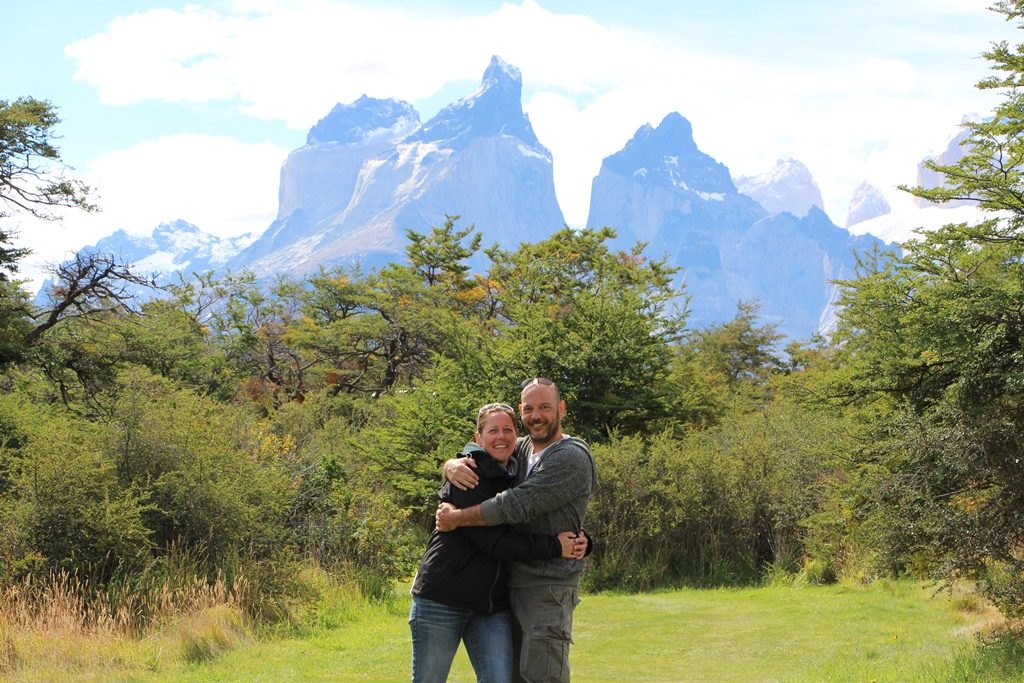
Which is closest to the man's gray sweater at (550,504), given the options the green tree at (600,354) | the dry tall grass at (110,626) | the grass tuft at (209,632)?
the dry tall grass at (110,626)

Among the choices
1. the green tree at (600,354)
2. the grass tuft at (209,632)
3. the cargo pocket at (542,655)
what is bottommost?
the grass tuft at (209,632)

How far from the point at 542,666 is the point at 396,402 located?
56.5 ft

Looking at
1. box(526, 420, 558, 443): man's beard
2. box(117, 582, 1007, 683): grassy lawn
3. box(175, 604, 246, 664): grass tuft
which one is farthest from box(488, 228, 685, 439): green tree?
box(526, 420, 558, 443): man's beard

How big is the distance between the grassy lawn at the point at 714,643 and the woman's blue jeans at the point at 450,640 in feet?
14.8

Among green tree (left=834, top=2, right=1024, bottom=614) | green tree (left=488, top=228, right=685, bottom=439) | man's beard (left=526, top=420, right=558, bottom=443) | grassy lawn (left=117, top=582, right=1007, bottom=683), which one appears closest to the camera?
man's beard (left=526, top=420, right=558, bottom=443)

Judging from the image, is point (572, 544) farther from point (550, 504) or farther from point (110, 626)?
point (110, 626)

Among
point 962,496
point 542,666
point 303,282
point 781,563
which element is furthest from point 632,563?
point 303,282

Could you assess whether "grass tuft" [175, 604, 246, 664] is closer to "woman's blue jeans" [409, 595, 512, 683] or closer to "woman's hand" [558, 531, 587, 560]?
"woman's blue jeans" [409, 595, 512, 683]

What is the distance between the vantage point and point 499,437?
459cm

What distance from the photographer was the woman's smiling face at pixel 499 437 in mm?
4586

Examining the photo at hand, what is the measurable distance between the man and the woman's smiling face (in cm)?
14

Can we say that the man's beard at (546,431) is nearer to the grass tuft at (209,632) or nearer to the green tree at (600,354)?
the grass tuft at (209,632)

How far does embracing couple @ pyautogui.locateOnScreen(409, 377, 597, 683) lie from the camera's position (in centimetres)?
437

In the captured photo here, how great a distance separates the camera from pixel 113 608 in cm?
989
